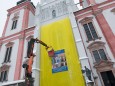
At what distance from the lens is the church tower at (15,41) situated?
16.2m

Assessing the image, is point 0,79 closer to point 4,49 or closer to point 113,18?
point 4,49

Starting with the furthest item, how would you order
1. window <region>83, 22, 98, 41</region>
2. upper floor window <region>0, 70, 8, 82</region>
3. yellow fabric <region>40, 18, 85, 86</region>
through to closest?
upper floor window <region>0, 70, 8, 82</region>, window <region>83, 22, 98, 41</region>, yellow fabric <region>40, 18, 85, 86</region>

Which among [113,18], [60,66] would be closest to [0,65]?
[60,66]

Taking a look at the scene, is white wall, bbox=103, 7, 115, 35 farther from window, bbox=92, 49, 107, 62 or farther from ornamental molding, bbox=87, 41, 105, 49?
window, bbox=92, 49, 107, 62

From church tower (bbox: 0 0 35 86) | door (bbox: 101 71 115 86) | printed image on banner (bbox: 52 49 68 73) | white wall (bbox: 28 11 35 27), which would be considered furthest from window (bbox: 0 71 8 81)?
door (bbox: 101 71 115 86)

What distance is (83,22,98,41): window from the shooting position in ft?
49.3

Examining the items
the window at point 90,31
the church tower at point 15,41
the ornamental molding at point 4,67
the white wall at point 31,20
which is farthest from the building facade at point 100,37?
the ornamental molding at point 4,67

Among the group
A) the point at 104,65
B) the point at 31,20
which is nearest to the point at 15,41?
the point at 31,20

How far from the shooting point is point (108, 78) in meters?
12.4

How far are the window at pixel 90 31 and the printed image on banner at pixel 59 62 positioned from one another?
3.94 m

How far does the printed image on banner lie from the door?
3910 millimetres

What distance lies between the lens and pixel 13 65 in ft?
55.5

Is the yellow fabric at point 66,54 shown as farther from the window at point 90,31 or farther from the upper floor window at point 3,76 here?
the upper floor window at point 3,76

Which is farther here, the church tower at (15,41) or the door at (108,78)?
the church tower at (15,41)
